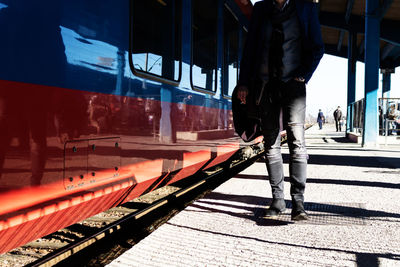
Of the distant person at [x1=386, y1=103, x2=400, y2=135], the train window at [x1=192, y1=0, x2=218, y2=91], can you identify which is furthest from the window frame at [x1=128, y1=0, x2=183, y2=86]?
the distant person at [x1=386, y1=103, x2=400, y2=135]

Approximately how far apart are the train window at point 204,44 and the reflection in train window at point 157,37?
1.53ft

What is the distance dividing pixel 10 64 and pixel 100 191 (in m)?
1.00

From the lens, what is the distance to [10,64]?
190 centimetres

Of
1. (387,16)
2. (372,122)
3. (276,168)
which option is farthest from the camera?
(387,16)

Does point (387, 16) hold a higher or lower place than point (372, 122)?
higher

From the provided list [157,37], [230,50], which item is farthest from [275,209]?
[230,50]

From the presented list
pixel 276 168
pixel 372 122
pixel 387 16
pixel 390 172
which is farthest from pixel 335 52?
pixel 276 168

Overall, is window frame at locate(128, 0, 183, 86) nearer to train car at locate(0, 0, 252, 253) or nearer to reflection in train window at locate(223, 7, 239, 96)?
train car at locate(0, 0, 252, 253)

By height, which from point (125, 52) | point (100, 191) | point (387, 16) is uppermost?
point (387, 16)

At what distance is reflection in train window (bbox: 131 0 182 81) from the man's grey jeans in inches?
40.4

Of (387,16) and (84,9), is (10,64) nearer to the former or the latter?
(84,9)

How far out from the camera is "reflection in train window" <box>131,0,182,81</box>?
305cm

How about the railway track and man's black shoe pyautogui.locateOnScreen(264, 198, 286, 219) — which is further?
man's black shoe pyautogui.locateOnScreen(264, 198, 286, 219)

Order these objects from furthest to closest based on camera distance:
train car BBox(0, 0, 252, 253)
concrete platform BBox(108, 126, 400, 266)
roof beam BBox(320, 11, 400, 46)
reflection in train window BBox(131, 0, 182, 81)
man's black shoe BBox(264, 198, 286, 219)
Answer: roof beam BBox(320, 11, 400, 46)
reflection in train window BBox(131, 0, 182, 81)
man's black shoe BBox(264, 198, 286, 219)
concrete platform BBox(108, 126, 400, 266)
train car BBox(0, 0, 252, 253)
